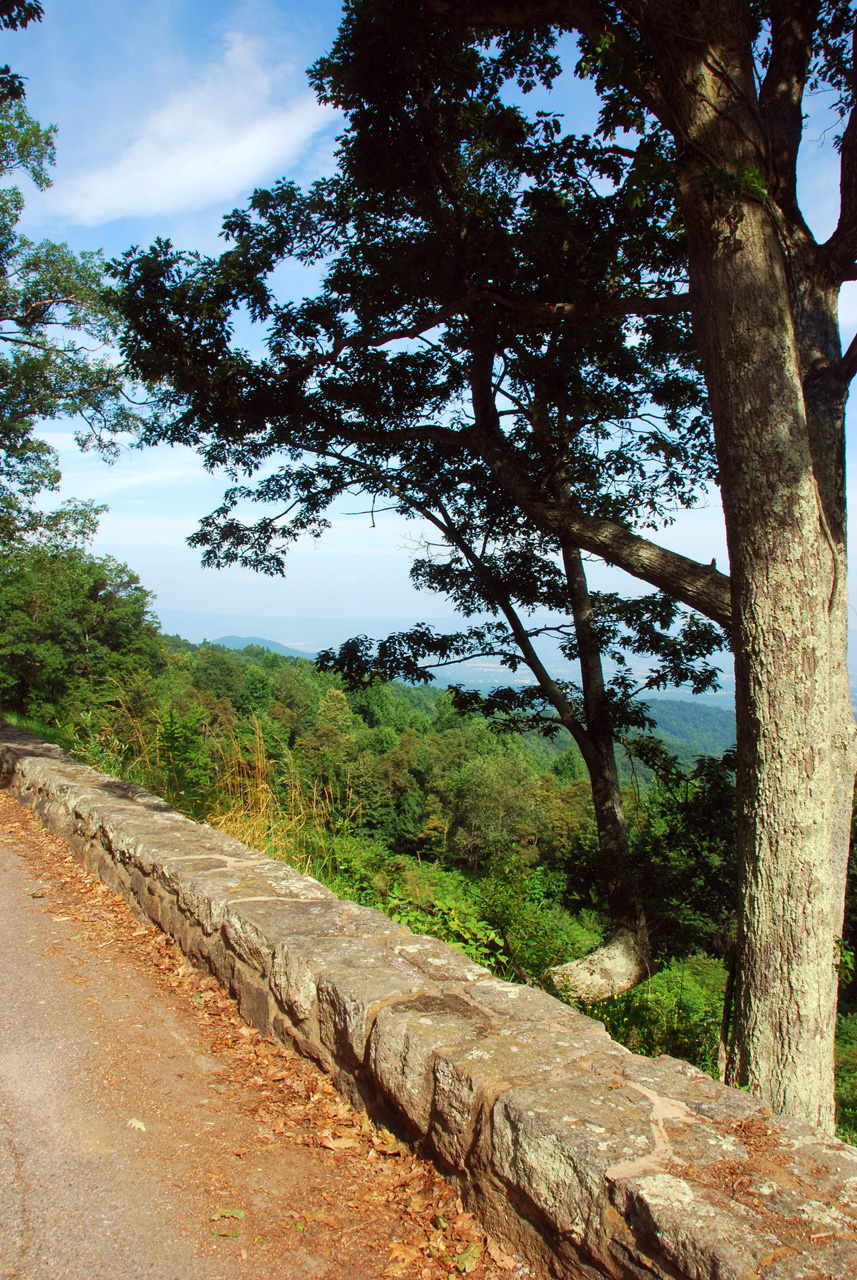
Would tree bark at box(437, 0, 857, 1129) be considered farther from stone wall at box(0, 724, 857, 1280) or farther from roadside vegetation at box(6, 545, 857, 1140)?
stone wall at box(0, 724, 857, 1280)

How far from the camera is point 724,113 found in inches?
135

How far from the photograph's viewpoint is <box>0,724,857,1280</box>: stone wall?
1.48 metres

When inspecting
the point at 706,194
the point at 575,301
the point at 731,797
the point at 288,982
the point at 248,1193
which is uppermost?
the point at 575,301

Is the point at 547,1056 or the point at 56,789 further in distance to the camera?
the point at 56,789

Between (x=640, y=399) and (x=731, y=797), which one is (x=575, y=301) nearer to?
(x=640, y=399)

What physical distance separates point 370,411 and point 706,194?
4573 millimetres

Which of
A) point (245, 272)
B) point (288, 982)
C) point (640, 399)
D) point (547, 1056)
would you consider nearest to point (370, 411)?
point (245, 272)

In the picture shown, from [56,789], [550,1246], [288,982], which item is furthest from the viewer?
[56,789]

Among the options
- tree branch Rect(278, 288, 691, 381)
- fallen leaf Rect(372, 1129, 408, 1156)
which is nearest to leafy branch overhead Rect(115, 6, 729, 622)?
tree branch Rect(278, 288, 691, 381)

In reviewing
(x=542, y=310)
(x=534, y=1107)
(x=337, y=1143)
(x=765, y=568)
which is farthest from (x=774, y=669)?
(x=542, y=310)

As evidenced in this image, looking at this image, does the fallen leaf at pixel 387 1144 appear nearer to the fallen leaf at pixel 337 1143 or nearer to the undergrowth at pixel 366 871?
the fallen leaf at pixel 337 1143

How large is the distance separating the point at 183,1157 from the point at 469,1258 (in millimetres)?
869

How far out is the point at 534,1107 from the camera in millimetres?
1809

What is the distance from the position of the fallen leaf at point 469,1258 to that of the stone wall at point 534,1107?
6cm
